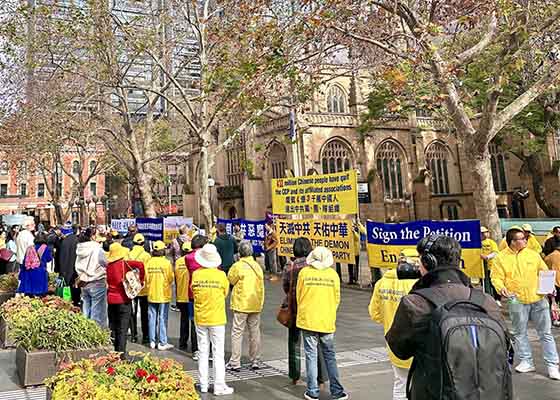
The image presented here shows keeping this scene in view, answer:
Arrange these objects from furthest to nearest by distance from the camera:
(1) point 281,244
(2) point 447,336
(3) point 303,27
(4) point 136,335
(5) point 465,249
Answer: (1) point 281,244
(5) point 465,249
(3) point 303,27
(4) point 136,335
(2) point 447,336

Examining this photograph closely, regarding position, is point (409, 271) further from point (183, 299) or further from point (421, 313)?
point (183, 299)

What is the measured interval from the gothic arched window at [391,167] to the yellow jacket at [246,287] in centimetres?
3133

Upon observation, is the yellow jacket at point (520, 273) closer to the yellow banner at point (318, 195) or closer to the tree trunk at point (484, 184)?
the tree trunk at point (484, 184)

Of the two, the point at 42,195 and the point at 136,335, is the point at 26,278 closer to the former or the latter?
the point at 136,335

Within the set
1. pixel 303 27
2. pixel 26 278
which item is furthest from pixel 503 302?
pixel 26 278

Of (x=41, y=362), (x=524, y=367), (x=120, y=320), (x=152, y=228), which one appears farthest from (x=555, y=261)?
(x=152, y=228)

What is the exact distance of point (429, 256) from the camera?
10.3 ft

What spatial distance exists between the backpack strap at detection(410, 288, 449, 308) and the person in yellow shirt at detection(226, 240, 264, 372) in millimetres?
3755

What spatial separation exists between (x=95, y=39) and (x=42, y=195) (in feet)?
192

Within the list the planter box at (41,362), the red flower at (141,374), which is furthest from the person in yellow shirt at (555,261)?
the planter box at (41,362)

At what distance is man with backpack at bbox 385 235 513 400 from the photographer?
252 cm

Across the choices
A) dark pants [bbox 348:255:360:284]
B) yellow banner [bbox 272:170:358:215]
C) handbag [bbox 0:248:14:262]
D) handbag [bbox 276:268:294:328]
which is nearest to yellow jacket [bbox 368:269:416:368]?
handbag [bbox 276:268:294:328]

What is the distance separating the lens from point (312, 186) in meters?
13.5

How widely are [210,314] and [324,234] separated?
769cm
